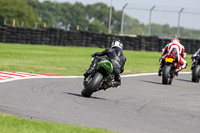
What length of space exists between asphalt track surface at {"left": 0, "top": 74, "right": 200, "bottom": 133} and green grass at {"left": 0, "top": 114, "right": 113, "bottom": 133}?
46 cm

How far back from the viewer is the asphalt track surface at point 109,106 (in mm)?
6938

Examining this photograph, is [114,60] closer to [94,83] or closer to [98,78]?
[98,78]

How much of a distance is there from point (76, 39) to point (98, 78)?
21.8m

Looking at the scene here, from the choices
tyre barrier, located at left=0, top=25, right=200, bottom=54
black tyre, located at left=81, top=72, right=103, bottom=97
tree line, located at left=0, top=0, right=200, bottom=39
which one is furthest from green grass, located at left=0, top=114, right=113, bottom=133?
tree line, located at left=0, top=0, right=200, bottom=39

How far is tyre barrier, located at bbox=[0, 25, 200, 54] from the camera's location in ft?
92.8

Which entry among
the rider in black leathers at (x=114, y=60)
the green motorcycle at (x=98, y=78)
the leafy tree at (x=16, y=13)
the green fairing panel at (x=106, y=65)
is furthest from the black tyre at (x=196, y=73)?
the leafy tree at (x=16, y=13)

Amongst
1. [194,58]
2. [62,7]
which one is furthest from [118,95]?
[62,7]

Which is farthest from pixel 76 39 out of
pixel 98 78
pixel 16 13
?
pixel 16 13

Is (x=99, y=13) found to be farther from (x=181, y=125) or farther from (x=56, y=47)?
(x=181, y=125)

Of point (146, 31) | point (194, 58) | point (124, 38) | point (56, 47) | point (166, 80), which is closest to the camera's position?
point (166, 80)

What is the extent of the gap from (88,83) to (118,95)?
127 cm

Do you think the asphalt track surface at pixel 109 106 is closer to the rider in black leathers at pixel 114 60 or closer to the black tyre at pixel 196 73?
the rider in black leathers at pixel 114 60

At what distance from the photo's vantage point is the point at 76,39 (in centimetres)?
3119

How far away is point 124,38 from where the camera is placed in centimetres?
3183
